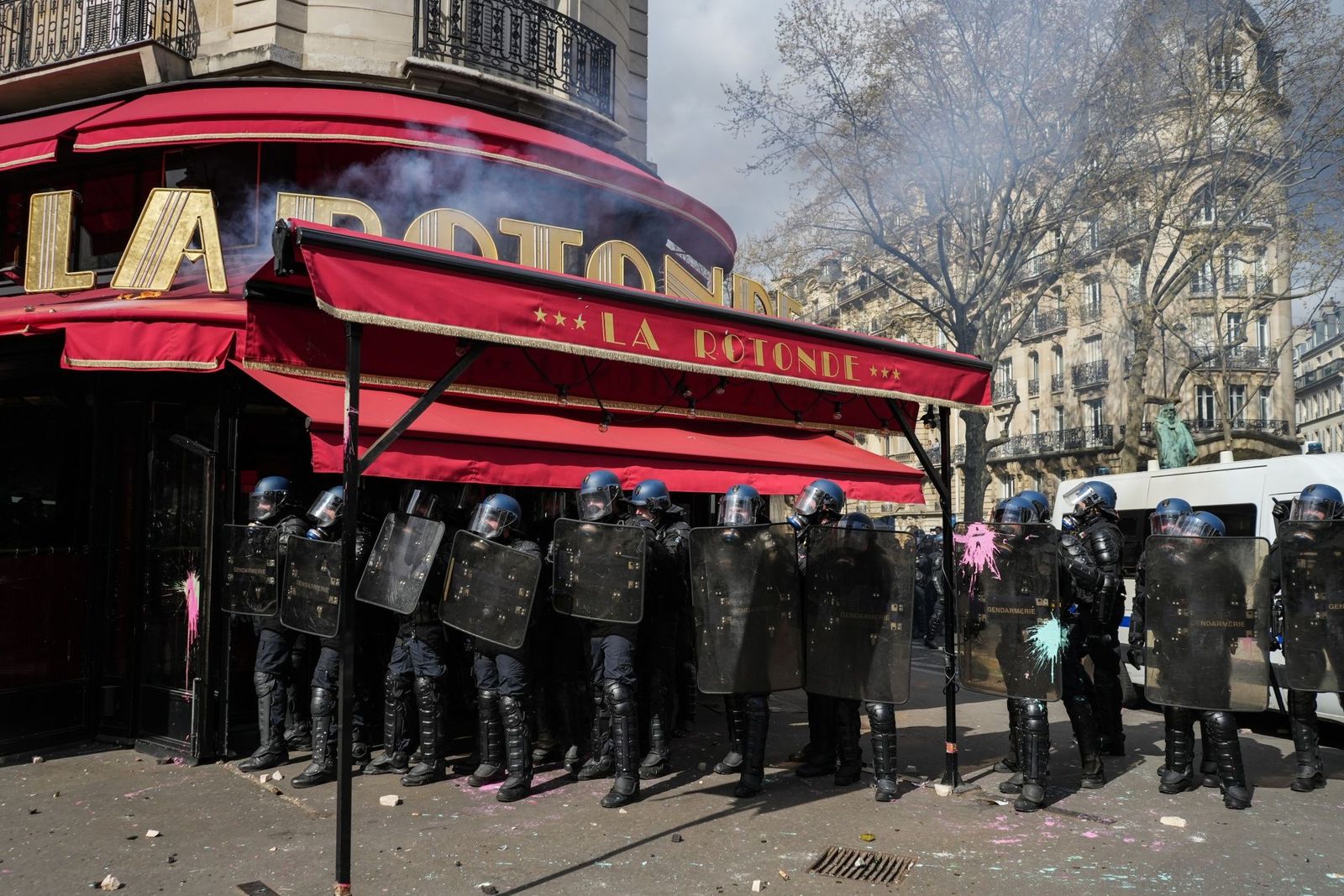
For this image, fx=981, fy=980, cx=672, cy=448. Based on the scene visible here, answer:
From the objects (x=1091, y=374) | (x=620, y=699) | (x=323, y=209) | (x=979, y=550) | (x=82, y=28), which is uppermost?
(x=1091, y=374)

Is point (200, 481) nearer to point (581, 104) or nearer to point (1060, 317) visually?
point (581, 104)

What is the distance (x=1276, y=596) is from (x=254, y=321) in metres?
6.65

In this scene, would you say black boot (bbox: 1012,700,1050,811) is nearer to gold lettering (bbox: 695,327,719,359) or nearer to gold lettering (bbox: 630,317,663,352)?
gold lettering (bbox: 695,327,719,359)

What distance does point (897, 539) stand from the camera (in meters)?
6.04

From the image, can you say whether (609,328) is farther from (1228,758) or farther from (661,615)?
(1228,758)

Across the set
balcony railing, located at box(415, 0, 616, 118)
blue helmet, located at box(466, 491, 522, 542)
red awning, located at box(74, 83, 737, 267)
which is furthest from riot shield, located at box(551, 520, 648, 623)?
balcony railing, located at box(415, 0, 616, 118)

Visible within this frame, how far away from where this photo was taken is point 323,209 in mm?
8391

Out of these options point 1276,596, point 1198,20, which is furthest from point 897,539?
point 1198,20

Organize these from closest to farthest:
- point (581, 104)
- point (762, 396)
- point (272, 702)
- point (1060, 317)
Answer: point (272, 702)
point (762, 396)
point (581, 104)
point (1060, 317)

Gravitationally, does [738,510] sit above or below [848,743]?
above

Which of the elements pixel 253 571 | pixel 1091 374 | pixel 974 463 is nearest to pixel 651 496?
pixel 253 571

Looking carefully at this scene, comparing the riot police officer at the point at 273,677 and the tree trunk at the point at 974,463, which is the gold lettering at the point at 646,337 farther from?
the tree trunk at the point at 974,463

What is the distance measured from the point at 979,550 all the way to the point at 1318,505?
2.23 m

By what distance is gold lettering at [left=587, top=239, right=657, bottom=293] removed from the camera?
967cm
